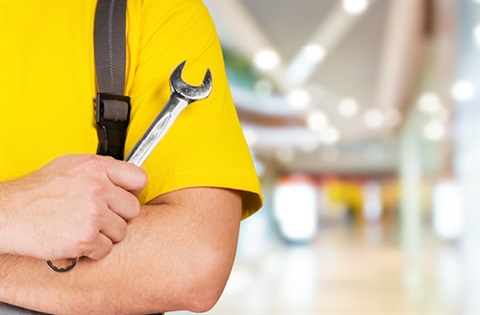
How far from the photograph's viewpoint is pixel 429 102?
608 inches

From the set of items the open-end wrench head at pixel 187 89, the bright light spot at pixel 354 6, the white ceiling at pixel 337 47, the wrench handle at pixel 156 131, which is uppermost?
the white ceiling at pixel 337 47

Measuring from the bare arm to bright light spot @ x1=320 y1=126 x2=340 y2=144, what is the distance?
21949 mm

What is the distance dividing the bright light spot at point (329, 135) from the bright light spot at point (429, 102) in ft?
21.0

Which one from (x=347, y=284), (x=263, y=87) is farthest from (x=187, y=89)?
(x=263, y=87)

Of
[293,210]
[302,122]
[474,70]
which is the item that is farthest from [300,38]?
[293,210]

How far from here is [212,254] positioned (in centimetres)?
101

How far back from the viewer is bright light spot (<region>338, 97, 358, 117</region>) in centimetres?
1653

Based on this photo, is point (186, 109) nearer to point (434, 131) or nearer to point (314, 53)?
point (314, 53)

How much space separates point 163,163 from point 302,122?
21.3 meters

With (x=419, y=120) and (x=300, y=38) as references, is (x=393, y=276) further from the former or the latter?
(x=419, y=120)

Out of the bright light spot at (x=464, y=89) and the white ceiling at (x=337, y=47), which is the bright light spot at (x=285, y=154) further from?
the bright light spot at (x=464, y=89)

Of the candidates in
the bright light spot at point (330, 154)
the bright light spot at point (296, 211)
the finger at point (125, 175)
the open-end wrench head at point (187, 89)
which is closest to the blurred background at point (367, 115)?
the bright light spot at point (296, 211)

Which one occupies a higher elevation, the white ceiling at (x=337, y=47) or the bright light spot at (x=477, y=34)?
the white ceiling at (x=337, y=47)

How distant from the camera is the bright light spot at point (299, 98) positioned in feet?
47.9
